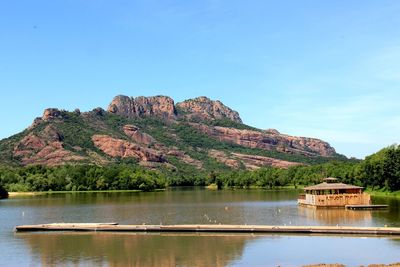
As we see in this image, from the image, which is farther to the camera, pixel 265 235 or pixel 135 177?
pixel 135 177

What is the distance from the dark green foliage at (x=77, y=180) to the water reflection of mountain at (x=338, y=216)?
115502 millimetres

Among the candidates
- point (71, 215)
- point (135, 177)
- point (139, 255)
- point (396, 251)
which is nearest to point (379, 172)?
point (71, 215)

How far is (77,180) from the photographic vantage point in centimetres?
18725

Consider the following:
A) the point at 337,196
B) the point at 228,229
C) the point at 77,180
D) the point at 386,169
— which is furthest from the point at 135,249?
the point at 77,180

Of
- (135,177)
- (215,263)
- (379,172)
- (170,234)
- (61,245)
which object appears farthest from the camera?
(135,177)

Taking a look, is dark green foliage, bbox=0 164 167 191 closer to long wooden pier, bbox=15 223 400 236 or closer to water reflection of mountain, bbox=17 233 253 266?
long wooden pier, bbox=15 223 400 236

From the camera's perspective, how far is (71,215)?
78.6 m

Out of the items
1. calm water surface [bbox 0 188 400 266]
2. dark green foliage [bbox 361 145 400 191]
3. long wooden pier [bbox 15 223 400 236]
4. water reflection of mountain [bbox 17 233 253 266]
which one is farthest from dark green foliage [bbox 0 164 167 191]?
water reflection of mountain [bbox 17 233 253 266]

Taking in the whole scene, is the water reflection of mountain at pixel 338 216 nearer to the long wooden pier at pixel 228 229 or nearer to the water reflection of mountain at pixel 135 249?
the long wooden pier at pixel 228 229

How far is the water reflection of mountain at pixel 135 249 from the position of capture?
38.6 m

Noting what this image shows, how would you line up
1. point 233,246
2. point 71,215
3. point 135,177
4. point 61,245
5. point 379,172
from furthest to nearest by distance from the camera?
point 135,177 → point 379,172 → point 71,215 → point 61,245 → point 233,246

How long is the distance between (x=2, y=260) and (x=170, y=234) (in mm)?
17171

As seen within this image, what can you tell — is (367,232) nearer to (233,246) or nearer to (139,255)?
(233,246)

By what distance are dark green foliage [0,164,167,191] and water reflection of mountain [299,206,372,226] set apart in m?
116
